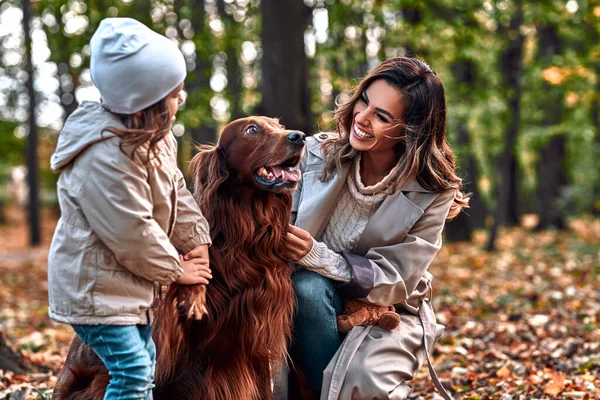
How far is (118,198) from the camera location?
2.51 metres

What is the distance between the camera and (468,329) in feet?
21.2

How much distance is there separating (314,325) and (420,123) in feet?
3.96

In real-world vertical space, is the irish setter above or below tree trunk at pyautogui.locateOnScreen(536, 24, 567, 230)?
above

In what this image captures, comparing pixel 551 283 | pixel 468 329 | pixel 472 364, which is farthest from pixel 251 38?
pixel 472 364

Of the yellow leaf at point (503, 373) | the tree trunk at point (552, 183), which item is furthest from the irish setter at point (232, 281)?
the tree trunk at point (552, 183)

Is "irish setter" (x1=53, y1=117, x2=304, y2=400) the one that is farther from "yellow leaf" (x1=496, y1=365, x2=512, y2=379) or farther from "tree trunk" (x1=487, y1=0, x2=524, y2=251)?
"tree trunk" (x1=487, y1=0, x2=524, y2=251)

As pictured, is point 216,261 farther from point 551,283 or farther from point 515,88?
point 515,88

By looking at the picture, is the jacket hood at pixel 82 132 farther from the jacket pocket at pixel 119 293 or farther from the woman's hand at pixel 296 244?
the woman's hand at pixel 296 244

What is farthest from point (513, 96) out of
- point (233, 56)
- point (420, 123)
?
point (420, 123)

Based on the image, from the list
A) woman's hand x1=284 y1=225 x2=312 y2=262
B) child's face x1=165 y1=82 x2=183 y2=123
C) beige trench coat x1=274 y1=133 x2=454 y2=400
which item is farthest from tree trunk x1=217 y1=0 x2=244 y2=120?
child's face x1=165 y1=82 x2=183 y2=123

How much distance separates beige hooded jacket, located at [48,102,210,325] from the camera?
2520 millimetres

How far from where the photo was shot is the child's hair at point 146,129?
8.30ft

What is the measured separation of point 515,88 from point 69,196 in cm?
1173

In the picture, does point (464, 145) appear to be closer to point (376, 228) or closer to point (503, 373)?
point (503, 373)
